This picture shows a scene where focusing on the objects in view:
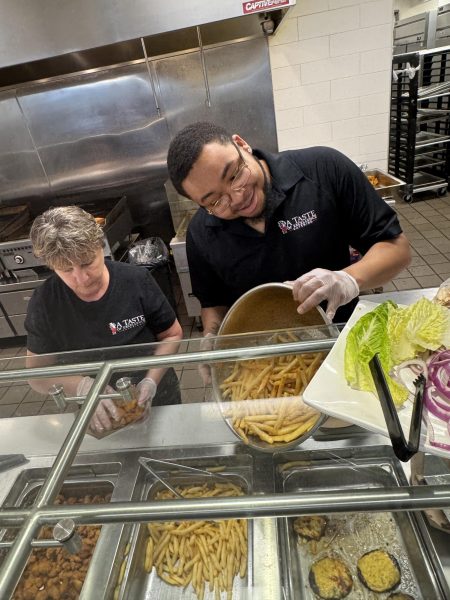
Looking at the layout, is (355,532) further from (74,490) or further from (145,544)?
(74,490)

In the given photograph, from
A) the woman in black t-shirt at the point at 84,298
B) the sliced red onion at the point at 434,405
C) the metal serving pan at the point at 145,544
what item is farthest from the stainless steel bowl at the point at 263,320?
the woman in black t-shirt at the point at 84,298

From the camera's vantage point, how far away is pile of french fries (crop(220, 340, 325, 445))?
3.63ft

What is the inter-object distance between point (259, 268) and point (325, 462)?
0.98 metres

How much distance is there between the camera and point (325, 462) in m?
1.23

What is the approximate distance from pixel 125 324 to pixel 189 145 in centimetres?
110

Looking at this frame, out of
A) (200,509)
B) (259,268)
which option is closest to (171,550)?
(200,509)

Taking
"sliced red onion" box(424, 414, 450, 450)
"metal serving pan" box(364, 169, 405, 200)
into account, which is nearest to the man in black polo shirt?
"sliced red onion" box(424, 414, 450, 450)

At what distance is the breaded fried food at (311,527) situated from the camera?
3.61 feet

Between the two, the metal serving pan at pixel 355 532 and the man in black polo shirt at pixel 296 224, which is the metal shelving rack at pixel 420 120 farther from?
the metal serving pan at pixel 355 532

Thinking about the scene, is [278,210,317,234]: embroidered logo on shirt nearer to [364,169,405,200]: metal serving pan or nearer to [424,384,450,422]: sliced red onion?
[424,384,450,422]: sliced red onion

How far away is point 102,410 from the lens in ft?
3.88

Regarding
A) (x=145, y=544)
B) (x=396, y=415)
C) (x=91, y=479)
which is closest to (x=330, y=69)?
(x=396, y=415)

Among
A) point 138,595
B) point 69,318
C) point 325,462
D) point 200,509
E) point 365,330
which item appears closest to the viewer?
point 200,509

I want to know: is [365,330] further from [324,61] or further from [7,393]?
[324,61]
